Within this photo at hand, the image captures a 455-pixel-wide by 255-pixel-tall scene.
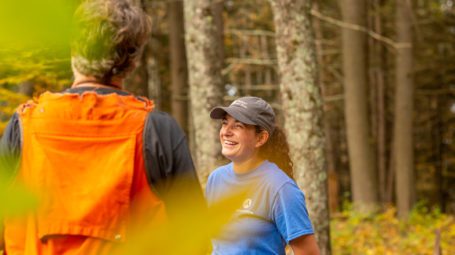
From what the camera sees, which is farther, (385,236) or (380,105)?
(380,105)

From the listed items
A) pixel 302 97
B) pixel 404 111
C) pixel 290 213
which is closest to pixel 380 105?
pixel 404 111

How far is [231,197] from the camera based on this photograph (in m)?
0.42

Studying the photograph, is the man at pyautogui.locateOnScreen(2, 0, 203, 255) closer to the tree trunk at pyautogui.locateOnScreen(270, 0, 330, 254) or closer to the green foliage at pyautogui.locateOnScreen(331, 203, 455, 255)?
the tree trunk at pyautogui.locateOnScreen(270, 0, 330, 254)

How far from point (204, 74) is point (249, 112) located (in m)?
4.11

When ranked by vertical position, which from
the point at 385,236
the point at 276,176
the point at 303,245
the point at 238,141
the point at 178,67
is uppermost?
the point at 178,67

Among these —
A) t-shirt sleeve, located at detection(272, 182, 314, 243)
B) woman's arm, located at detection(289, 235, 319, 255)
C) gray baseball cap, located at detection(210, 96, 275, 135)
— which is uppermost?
gray baseball cap, located at detection(210, 96, 275, 135)

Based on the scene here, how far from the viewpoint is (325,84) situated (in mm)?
23984

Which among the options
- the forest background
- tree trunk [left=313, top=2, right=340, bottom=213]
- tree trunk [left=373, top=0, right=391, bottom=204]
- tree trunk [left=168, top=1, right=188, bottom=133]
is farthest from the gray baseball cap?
tree trunk [left=373, top=0, right=391, bottom=204]

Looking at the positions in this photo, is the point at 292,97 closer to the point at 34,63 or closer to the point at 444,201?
the point at 34,63

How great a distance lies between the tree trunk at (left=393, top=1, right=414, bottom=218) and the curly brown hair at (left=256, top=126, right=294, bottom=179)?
47.4ft

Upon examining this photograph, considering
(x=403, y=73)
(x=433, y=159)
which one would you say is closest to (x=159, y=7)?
(x=403, y=73)

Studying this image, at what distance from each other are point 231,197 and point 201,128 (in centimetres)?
717

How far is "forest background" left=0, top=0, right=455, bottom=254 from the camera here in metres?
1.49

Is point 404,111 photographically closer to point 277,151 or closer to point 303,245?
point 277,151
